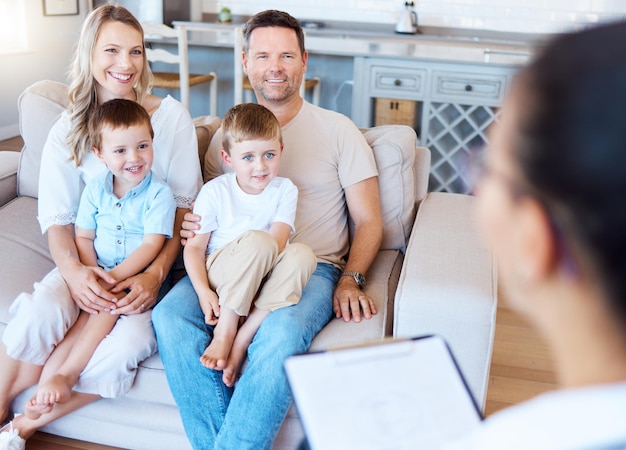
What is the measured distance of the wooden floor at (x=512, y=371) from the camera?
1815 millimetres

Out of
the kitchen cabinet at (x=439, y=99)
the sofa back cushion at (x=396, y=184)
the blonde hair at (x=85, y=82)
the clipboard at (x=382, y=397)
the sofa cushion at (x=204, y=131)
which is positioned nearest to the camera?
the clipboard at (x=382, y=397)

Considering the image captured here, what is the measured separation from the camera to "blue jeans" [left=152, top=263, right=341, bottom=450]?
4.89 feet

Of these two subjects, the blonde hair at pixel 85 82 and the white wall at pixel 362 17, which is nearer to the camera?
the blonde hair at pixel 85 82

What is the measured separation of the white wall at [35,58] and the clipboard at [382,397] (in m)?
4.92

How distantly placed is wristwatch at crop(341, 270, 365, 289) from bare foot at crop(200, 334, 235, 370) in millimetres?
379

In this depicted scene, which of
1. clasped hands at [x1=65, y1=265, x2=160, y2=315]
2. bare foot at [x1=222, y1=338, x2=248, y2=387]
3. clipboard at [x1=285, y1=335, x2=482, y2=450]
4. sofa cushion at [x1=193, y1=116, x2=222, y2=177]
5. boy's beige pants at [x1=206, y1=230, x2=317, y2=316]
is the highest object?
sofa cushion at [x1=193, y1=116, x2=222, y2=177]

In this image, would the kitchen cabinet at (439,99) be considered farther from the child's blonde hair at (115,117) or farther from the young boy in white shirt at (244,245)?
the child's blonde hair at (115,117)

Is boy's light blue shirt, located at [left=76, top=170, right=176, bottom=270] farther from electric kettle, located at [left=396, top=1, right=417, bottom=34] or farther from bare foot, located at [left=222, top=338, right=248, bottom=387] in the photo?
electric kettle, located at [left=396, top=1, right=417, bottom=34]

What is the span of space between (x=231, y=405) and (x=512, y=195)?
1.18 meters

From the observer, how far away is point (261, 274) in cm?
162

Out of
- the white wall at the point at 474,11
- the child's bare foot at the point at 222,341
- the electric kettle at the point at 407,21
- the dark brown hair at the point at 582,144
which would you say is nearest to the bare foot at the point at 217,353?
the child's bare foot at the point at 222,341

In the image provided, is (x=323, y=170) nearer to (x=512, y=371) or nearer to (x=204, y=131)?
(x=204, y=131)

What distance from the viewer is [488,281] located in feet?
5.19

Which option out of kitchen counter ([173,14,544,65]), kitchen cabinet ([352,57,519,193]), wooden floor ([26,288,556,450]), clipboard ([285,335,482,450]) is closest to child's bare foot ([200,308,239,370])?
wooden floor ([26,288,556,450])
